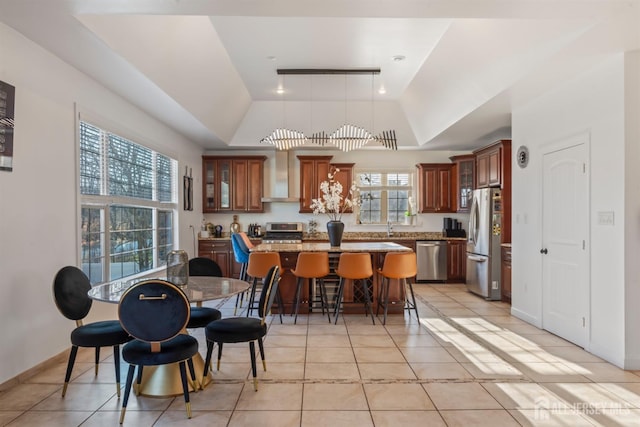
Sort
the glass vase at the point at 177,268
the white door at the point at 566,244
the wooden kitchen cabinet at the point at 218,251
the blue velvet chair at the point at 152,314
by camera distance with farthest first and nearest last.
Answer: the wooden kitchen cabinet at the point at 218,251 < the white door at the point at 566,244 < the glass vase at the point at 177,268 < the blue velvet chair at the point at 152,314

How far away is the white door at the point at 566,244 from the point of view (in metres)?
3.95

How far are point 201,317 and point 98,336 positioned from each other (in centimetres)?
83

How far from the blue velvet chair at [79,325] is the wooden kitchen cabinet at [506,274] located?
5108mm

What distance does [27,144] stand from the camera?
3.25 metres

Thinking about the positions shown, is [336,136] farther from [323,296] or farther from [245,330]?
[245,330]

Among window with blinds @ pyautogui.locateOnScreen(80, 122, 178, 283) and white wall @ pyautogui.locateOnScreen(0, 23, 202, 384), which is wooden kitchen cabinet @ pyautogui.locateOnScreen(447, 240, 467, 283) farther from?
white wall @ pyautogui.locateOnScreen(0, 23, 202, 384)

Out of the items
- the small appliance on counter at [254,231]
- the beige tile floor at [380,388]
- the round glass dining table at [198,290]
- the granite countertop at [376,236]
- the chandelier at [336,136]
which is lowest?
the beige tile floor at [380,388]

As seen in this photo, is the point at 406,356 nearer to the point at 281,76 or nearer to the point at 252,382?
the point at 252,382

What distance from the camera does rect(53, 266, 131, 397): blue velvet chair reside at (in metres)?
2.86

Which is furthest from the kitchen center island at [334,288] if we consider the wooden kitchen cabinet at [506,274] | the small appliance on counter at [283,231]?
the small appliance on counter at [283,231]

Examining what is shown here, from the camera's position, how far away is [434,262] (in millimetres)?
7844

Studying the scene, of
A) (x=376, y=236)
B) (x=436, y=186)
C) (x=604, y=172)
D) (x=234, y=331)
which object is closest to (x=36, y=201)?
(x=234, y=331)

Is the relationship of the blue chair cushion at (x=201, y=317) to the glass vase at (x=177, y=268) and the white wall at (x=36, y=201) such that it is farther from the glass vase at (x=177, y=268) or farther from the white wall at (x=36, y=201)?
the white wall at (x=36, y=201)

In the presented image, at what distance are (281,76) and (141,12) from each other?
3.25 metres
